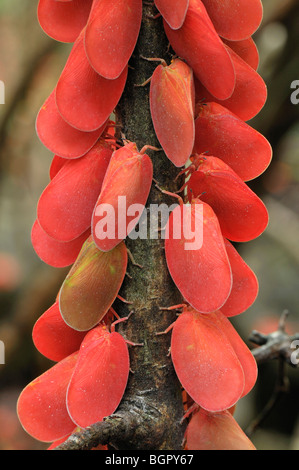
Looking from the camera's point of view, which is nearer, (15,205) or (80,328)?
(80,328)

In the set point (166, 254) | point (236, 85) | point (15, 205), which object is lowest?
point (15, 205)

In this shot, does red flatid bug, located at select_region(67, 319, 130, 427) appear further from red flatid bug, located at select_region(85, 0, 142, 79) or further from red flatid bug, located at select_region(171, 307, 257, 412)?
red flatid bug, located at select_region(85, 0, 142, 79)

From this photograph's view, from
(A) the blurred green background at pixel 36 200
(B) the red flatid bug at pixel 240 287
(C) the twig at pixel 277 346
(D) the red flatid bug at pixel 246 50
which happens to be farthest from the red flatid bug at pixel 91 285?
(A) the blurred green background at pixel 36 200

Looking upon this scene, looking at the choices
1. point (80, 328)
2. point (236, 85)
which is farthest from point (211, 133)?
point (80, 328)

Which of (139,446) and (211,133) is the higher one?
(211,133)

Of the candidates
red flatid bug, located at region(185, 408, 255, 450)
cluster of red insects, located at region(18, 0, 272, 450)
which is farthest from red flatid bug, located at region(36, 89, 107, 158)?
red flatid bug, located at region(185, 408, 255, 450)

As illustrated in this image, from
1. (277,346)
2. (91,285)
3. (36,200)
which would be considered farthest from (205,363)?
(36,200)

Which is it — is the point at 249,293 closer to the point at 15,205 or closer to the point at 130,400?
the point at 130,400
